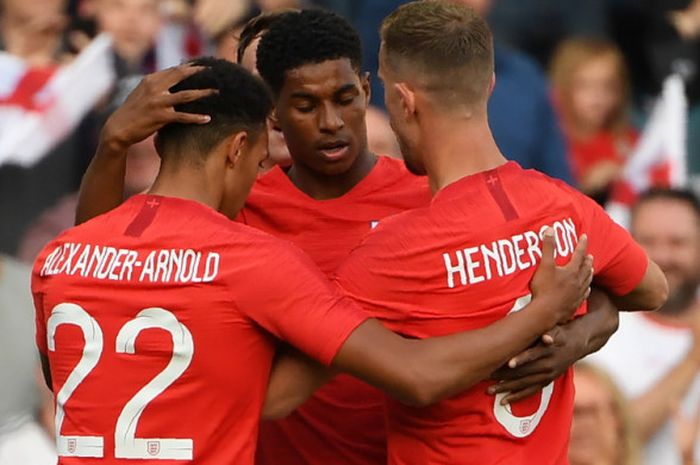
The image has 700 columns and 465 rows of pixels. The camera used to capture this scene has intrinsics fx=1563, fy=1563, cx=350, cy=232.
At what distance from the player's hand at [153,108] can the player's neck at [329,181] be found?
0.55 metres

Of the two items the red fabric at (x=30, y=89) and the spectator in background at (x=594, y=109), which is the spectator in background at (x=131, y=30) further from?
the spectator in background at (x=594, y=109)

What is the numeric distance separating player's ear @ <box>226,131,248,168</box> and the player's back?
5.7 inches

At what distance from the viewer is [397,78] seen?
3.86 meters

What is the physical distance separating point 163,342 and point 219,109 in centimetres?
59

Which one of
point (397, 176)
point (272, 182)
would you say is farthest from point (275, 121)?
point (397, 176)

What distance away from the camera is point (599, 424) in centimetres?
695

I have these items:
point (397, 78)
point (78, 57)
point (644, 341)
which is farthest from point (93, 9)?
point (397, 78)

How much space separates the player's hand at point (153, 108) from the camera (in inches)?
149

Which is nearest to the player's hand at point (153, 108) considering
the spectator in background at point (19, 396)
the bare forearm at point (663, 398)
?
the spectator in background at point (19, 396)

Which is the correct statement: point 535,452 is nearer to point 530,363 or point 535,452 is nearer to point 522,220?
point 530,363

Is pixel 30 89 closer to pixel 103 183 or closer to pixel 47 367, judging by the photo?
pixel 103 183

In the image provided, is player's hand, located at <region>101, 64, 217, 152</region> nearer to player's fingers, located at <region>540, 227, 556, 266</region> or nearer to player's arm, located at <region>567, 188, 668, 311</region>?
player's fingers, located at <region>540, 227, 556, 266</region>

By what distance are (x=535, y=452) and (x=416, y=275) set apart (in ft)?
1.77

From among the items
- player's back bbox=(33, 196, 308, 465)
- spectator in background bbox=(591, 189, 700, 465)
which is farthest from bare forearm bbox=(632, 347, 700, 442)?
player's back bbox=(33, 196, 308, 465)
